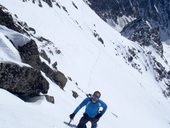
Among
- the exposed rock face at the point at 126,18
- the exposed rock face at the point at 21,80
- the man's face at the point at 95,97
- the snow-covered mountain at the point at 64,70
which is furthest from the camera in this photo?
the exposed rock face at the point at 126,18

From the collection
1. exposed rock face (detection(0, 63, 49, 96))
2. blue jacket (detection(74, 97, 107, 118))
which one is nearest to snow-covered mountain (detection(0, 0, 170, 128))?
exposed rock face (detection(0, 63, 49, 96))

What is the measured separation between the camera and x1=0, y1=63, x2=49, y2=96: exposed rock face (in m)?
13.6

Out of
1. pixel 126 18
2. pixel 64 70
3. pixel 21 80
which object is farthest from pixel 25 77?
pixel 126 18

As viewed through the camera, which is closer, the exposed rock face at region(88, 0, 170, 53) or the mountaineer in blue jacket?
the mountaineer in blue jacket

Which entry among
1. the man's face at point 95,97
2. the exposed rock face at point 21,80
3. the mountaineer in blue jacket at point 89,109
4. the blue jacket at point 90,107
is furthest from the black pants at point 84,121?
the exposed rock face at point 21,80

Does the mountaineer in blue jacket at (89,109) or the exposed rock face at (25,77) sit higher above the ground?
the exposed rock face at (25,77)

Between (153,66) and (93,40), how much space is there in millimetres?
46321

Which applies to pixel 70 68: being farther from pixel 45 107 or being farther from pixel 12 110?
pixel 12 110

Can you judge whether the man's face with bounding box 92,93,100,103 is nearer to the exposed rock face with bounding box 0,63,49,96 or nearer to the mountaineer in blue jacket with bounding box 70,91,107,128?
the mountaineer in blue jacket with bounding box 70,91,107,128

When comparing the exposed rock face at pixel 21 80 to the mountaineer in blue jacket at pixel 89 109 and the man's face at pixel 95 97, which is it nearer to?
the mountaineer in blue jacket at pixel 89 109

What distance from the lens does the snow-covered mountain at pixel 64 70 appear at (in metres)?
13.9

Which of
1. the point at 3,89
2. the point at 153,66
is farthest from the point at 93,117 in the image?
the point at 153,66

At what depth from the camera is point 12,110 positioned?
37.8 ft

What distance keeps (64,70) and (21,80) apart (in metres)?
27.6
